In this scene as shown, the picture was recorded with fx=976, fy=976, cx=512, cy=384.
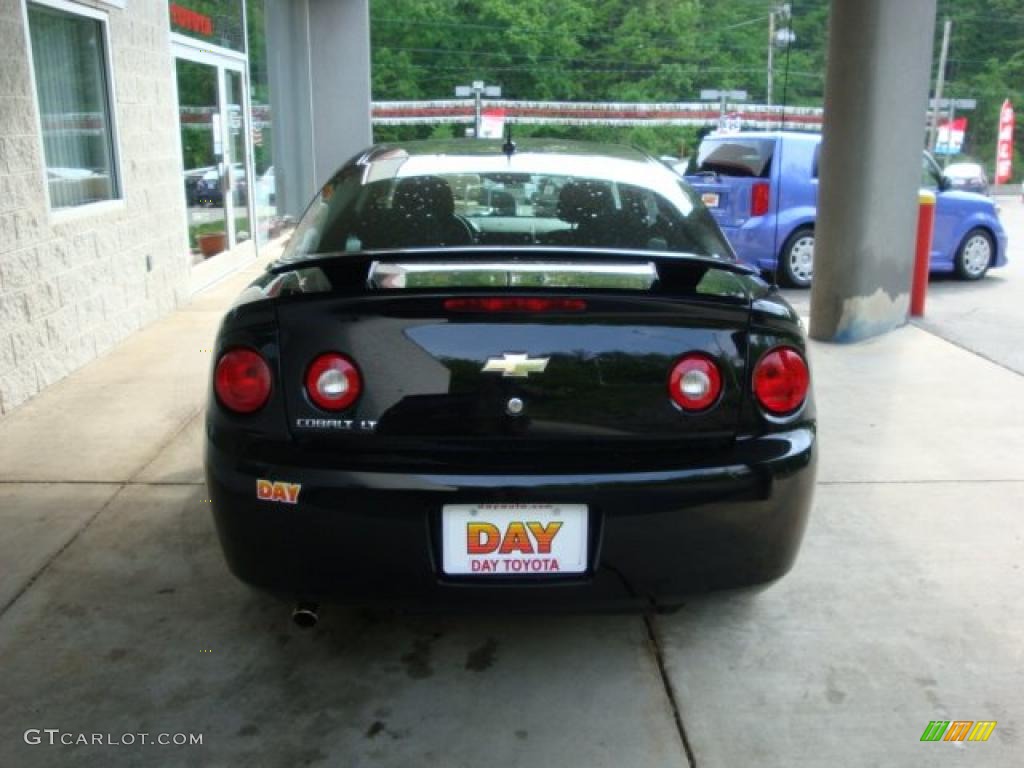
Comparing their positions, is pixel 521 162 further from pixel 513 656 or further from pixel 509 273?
pixel 513 656

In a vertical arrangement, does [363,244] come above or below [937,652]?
above

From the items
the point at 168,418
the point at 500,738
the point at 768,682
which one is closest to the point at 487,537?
the point at 500,738

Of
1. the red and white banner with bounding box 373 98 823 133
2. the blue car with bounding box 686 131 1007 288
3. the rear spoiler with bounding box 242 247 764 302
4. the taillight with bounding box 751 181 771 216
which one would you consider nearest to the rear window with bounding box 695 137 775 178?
the blue car with bounding box 686 131 1007 288

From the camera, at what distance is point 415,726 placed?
8.66 feet

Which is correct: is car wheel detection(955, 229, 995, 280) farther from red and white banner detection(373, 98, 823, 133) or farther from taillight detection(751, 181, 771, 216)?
red and white banner detection(373, 98, 823, 133)

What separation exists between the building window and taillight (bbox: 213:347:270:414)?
13.4ft

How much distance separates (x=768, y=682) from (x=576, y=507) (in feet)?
2.87

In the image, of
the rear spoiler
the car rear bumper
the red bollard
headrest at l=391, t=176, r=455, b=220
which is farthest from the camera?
the red bollard

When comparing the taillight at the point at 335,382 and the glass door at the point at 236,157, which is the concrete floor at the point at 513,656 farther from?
the glass door at the point at 236,157

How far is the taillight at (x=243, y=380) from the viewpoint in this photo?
2.62 metres

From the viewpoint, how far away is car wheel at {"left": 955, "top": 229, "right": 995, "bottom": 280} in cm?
1095

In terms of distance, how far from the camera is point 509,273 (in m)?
2.69

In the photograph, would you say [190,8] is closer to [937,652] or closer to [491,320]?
[491,320]

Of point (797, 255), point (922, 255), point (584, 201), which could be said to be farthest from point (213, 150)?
point (584, 201)
